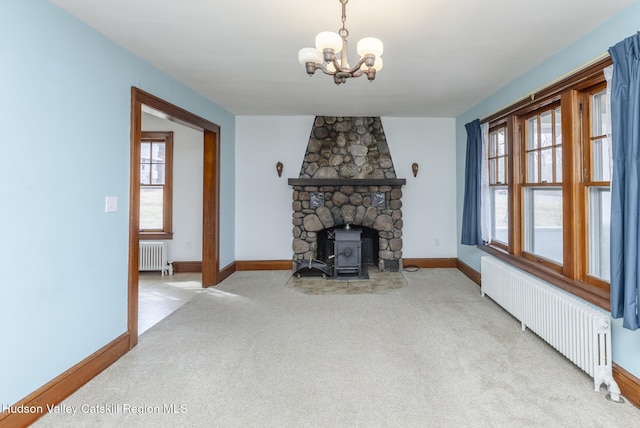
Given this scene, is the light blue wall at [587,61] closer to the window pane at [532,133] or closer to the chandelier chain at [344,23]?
the window pane at [532,133]

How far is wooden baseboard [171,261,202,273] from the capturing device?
5215mm

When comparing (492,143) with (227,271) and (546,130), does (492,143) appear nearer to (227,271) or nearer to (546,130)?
(546,130)

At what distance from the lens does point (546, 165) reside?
3.07 metres

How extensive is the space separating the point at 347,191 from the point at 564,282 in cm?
320

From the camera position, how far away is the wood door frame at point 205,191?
2.71 m

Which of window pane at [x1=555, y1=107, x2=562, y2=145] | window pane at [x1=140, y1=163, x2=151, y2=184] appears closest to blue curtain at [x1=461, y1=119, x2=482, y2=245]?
window pane at [x1=555, y1=107, x2=562, y2=145]

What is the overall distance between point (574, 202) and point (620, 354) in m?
1.13

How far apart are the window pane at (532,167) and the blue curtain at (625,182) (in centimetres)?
125

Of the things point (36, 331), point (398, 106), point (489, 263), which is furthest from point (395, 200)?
point (36, 331)

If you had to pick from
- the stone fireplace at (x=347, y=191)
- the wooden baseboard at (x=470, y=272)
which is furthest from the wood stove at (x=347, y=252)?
the wooden baseboard at (x=470, y=272)

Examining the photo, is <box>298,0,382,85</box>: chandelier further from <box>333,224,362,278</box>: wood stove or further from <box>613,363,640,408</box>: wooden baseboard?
<box>333,224,362,278</box>: wood stove

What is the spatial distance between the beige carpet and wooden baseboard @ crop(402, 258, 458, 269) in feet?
5.78

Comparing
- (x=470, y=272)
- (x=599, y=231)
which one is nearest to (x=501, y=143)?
(x=599, y=231)

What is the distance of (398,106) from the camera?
14.9 ft
